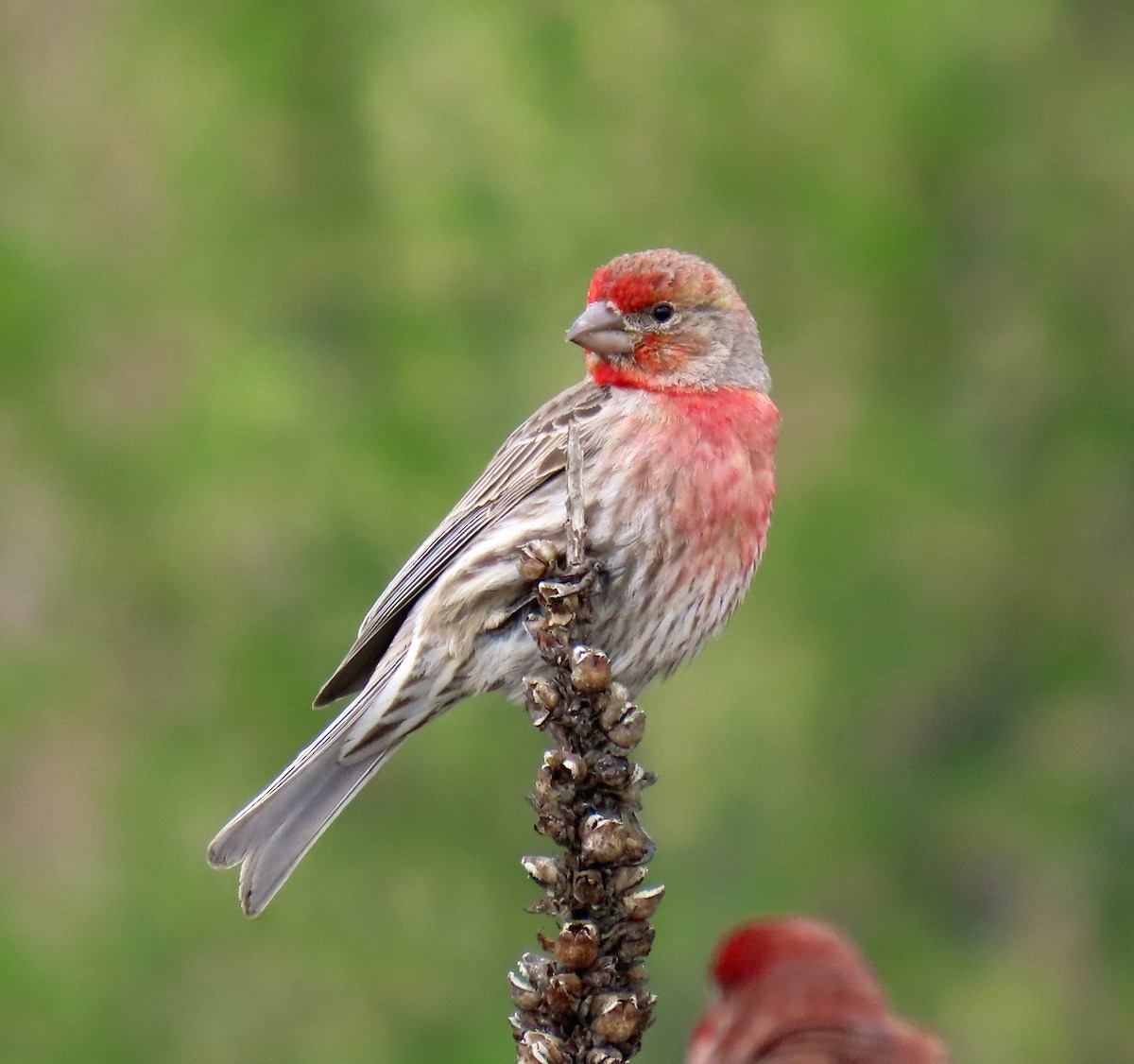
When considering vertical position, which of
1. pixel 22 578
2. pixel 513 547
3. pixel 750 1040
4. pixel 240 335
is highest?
pixel 240 335

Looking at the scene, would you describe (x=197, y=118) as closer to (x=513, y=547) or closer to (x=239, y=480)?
(x=239, y=480)

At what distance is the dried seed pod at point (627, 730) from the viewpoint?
11.7 ft

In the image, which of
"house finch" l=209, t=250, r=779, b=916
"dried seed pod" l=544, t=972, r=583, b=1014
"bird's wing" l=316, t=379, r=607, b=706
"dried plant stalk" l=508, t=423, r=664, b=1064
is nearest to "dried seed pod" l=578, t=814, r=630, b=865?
"dried plant stalk" l=508, t=423, r=664, b=1064

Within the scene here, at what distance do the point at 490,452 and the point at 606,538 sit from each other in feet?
12.7

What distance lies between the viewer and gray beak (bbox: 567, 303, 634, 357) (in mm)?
5004

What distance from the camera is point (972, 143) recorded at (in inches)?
376

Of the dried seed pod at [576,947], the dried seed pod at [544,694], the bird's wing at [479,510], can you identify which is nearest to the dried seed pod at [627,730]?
the dried seed pod at [544,694]

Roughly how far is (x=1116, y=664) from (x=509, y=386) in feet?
12.0

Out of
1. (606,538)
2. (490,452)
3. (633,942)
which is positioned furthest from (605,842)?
(490,452)

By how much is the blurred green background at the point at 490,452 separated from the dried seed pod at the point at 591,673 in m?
4.59

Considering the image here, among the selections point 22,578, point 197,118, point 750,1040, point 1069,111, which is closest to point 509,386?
point 197,118

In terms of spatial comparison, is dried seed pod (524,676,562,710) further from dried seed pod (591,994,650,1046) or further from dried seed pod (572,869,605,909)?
dried seed pod (591,994,650,1046)

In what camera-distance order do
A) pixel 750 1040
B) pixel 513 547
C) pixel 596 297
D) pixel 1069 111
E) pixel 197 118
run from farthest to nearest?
pixel 1069 111 < pixel 197 118 < pixel 596 297 < pixel 513 547 < pixel 750 1040

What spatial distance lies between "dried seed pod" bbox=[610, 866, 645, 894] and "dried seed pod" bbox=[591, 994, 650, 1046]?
22cm
